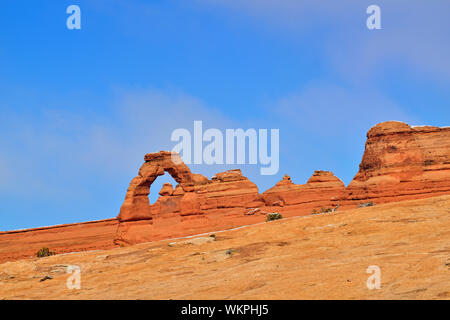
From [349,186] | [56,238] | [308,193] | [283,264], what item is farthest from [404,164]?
[56,238]

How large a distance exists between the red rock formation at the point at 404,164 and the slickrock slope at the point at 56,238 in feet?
89.1

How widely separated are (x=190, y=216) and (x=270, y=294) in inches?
1092

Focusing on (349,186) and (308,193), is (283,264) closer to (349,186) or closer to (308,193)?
(349,186)

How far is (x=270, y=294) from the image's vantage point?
31.5 ft

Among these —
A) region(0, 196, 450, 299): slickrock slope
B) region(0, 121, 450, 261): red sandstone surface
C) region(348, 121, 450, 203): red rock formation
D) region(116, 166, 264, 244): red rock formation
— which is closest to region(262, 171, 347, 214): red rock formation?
region(0, 121, 450, 261): red sandstone surface

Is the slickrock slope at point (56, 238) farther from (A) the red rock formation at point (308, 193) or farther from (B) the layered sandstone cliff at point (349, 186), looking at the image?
(A) the red rock formation at point (308, 193)

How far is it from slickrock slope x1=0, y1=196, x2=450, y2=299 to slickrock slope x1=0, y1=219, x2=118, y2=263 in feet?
113

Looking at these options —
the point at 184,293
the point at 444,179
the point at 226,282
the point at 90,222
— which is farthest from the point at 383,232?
the point at 90,222

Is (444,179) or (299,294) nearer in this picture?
(299,294)

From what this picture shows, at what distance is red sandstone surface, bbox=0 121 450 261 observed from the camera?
3550 centimetres

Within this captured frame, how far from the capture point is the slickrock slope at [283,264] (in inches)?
388

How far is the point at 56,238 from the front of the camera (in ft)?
175
